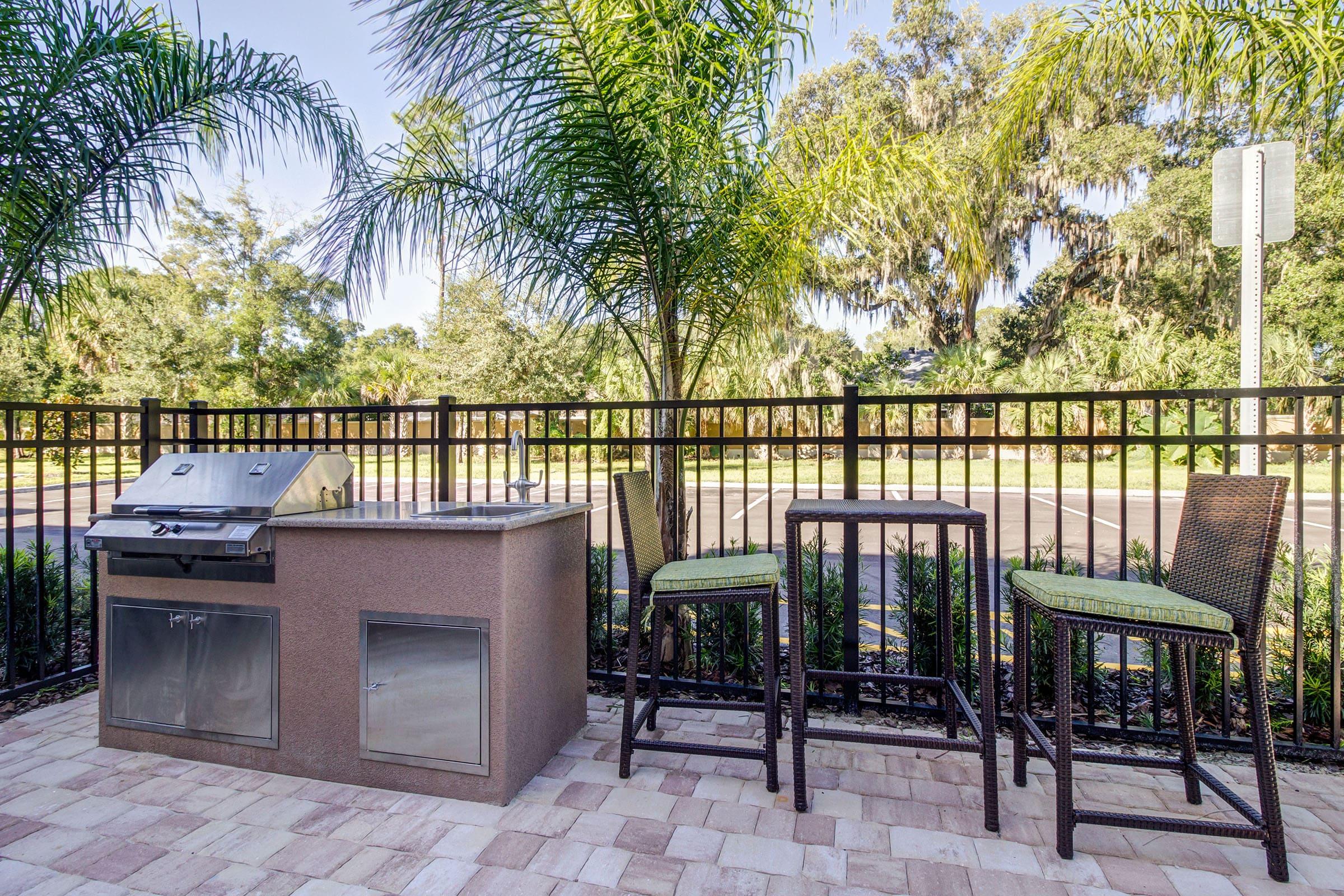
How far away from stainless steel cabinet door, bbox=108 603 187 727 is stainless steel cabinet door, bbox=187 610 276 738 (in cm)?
5

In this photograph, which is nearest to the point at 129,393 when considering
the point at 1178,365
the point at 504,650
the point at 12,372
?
the point at 12,372

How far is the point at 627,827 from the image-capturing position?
2.08m

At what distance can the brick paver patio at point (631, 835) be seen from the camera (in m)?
1.81

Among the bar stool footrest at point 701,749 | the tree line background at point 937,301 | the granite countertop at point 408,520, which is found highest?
the tree line background at point 937,301

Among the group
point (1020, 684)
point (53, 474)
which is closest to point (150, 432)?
point (1020, 684)

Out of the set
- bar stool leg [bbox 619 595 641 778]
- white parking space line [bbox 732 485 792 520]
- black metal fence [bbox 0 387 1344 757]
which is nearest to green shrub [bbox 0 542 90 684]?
black metal fence [bbox 0 387 1344 757]

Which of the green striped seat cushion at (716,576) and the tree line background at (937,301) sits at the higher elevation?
the tree line background at (937,301)

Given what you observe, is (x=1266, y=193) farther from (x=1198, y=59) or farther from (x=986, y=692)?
(x=986, y=692)

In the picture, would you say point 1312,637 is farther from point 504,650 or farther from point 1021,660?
point 504,650

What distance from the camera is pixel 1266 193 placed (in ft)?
9.40

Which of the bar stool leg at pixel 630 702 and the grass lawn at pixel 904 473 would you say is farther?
the grass lawn at pixel 904 473

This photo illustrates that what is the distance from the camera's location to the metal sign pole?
2.84m

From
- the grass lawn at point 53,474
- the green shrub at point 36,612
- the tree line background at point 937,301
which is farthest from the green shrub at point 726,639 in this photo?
the grass lawn at point 53,474

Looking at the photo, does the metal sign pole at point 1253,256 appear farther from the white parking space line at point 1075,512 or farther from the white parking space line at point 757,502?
the white parking space line at point 757,502
